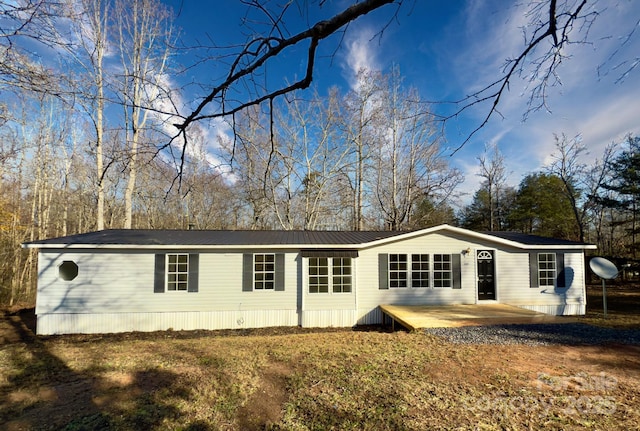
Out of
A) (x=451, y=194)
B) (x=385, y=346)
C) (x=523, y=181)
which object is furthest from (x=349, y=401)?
(x=523, y=181)

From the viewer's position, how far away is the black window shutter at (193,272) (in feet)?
32.7

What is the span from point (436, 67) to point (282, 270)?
7812 millimetres

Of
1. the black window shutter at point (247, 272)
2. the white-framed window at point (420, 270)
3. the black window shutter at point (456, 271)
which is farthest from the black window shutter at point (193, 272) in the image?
the black window shutter at point (456, 271)

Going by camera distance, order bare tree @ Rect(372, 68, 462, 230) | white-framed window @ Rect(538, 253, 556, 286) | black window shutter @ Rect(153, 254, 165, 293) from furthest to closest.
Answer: bare tree @ Rect(372, 68, 462, 230) < white-framed window @ Rect(538, 253, 556, 286) < black window shutter @ Rect(153, 254, 165, 293)

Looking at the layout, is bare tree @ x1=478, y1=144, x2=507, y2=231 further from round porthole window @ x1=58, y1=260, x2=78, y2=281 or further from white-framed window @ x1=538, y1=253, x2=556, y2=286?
round porthole window @ x1=58, y1=260, x2=78, y2=281

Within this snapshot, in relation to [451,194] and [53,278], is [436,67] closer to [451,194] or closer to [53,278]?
[53,278]

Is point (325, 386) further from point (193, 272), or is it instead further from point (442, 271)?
point (442, 271)

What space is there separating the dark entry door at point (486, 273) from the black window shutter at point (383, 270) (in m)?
3.46

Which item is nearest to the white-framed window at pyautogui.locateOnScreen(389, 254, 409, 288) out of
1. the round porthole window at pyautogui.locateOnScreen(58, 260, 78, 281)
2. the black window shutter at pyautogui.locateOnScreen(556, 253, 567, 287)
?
the black window shutter at pyautogui.locateOnScreen(556, 253, 567, 287)

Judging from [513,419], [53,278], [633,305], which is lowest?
[633,305]

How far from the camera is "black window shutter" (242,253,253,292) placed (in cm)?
1020

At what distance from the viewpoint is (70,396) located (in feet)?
13.9

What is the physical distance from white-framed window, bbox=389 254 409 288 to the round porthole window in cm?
1068

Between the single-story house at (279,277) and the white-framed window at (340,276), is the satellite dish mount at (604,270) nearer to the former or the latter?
the single-story house at (279,277)
